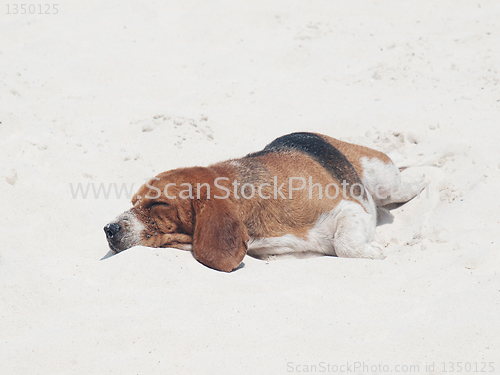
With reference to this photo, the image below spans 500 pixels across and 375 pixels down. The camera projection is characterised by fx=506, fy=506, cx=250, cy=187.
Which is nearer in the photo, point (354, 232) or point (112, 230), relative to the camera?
point (112, 230)

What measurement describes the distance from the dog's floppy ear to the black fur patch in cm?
119

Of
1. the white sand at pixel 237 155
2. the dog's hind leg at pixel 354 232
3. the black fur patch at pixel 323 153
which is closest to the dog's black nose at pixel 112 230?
the white sand at pixel 237 155

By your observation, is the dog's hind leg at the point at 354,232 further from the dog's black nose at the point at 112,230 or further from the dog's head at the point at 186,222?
the dog's black nose at the point at 112,230

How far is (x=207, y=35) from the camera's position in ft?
28.7

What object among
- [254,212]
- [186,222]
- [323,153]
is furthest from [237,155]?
[186,222]

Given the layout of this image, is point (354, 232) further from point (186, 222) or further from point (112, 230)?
point (112, 230)

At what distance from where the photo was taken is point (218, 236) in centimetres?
402

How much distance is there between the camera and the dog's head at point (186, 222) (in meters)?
4.02

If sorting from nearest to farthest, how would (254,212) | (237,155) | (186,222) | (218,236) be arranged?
(218,236) → (186,222) → (254,212) → (237,155)

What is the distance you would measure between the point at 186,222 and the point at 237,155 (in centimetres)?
228

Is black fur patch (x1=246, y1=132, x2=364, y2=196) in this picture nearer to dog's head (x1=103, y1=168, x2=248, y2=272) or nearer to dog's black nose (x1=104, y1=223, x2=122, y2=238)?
dog's head (x1=103, y1=168, x2=248, y2=272)

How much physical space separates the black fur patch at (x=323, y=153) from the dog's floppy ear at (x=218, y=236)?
1190 millimetres

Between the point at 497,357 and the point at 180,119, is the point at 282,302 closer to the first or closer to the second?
the point at 497,357

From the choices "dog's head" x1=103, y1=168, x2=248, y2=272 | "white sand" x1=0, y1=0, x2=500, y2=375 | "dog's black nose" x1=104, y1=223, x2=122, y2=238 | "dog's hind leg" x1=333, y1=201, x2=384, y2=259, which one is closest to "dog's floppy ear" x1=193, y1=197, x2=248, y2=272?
"dog's head" x1=103, y1=168, x2=248, y2=272
